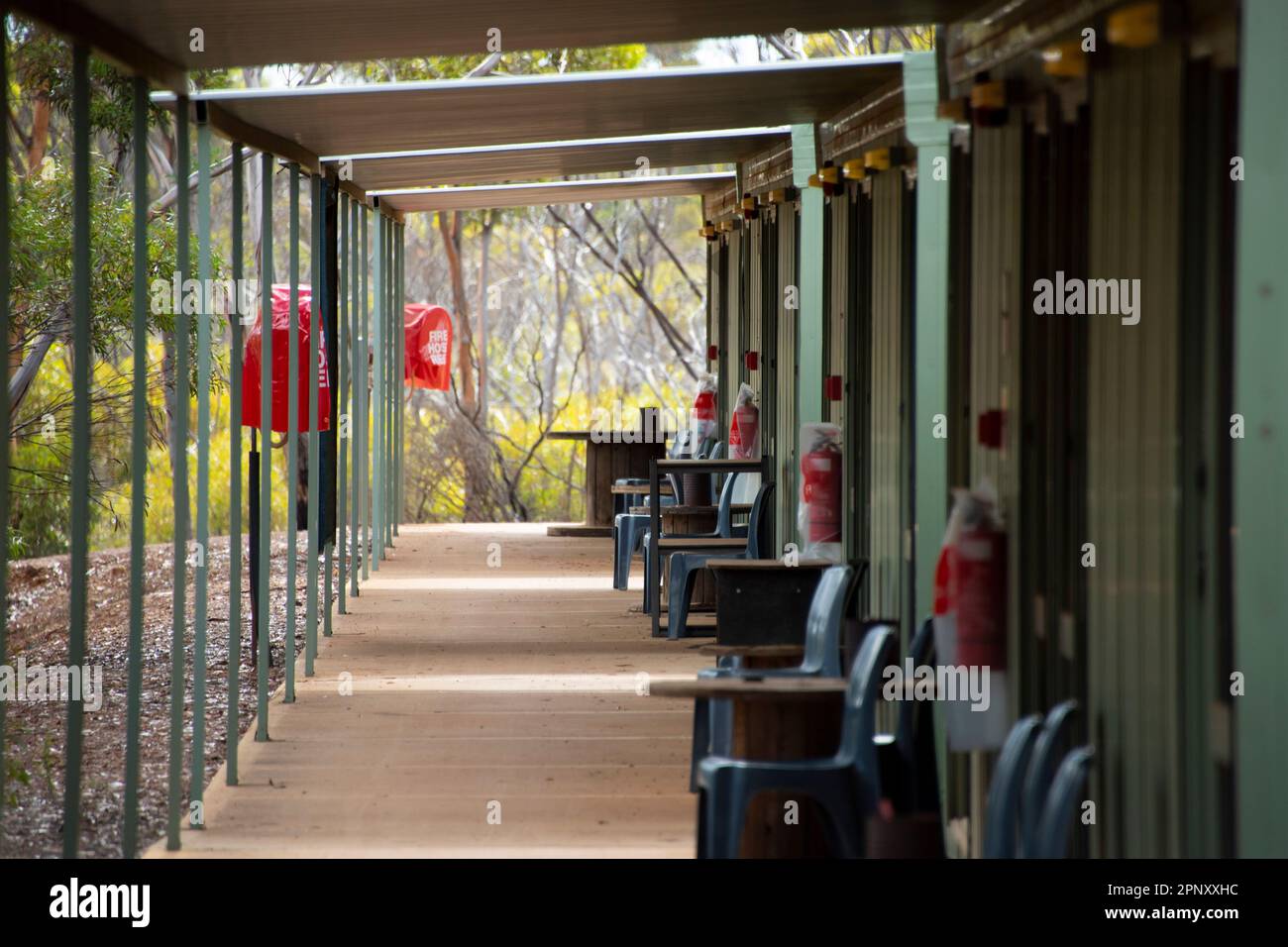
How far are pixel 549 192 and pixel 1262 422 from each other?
29.0ft

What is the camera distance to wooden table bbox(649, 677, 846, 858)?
411 cm

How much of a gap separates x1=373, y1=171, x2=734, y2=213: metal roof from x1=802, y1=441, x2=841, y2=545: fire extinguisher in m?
4.44

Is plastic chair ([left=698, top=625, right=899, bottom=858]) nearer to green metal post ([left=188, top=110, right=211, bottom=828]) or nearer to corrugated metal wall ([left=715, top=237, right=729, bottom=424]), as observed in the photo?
green metal post ([left=188, top=110, right=211, bottom=828])

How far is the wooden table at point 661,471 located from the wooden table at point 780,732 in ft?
13.0

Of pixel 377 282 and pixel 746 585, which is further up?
pixel 377 282

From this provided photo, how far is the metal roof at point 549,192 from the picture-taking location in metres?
10.8

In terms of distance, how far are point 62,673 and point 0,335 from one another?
597 cm

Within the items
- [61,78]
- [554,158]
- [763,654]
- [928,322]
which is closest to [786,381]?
[554,158]

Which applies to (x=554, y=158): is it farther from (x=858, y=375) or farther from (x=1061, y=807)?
(x=1061, y=807)

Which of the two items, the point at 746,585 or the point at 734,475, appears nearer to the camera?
the point at 746,585

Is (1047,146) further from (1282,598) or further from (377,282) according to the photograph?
(377,282)
